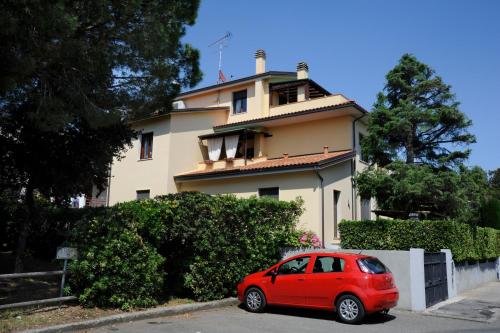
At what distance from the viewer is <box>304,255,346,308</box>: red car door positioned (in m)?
10.1

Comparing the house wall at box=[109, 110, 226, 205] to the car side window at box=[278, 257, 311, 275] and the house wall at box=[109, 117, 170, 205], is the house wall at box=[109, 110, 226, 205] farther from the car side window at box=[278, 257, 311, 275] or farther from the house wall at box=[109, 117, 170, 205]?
the car side window at box=[278, 257, 311, 275]

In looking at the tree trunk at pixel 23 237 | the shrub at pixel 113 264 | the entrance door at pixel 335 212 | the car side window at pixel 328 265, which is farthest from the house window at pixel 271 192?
the tree trunk at pixel 23 237

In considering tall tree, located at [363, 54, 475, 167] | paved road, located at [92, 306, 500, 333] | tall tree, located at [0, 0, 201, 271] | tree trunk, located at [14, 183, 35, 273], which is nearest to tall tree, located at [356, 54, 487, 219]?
tall tree, located at [363, 54, 475, 167]

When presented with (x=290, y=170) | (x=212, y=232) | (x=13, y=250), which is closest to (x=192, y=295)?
(x=212, y=232)

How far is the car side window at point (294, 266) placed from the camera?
10.9 m

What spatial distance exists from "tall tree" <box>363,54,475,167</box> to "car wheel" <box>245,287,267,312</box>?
877cm

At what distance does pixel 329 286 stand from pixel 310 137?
12911mm

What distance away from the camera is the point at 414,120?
55.4 ft

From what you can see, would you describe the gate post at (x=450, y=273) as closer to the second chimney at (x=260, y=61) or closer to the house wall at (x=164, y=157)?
the house wall at (x=164, y=157)

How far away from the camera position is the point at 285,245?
579 inches

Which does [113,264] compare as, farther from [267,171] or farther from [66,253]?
[267,171]

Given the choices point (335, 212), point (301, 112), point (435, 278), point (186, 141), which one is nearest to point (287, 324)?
point (435, 278)

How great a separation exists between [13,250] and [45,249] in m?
1.45

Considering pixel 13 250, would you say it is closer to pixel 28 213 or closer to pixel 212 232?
pixel 28 213
